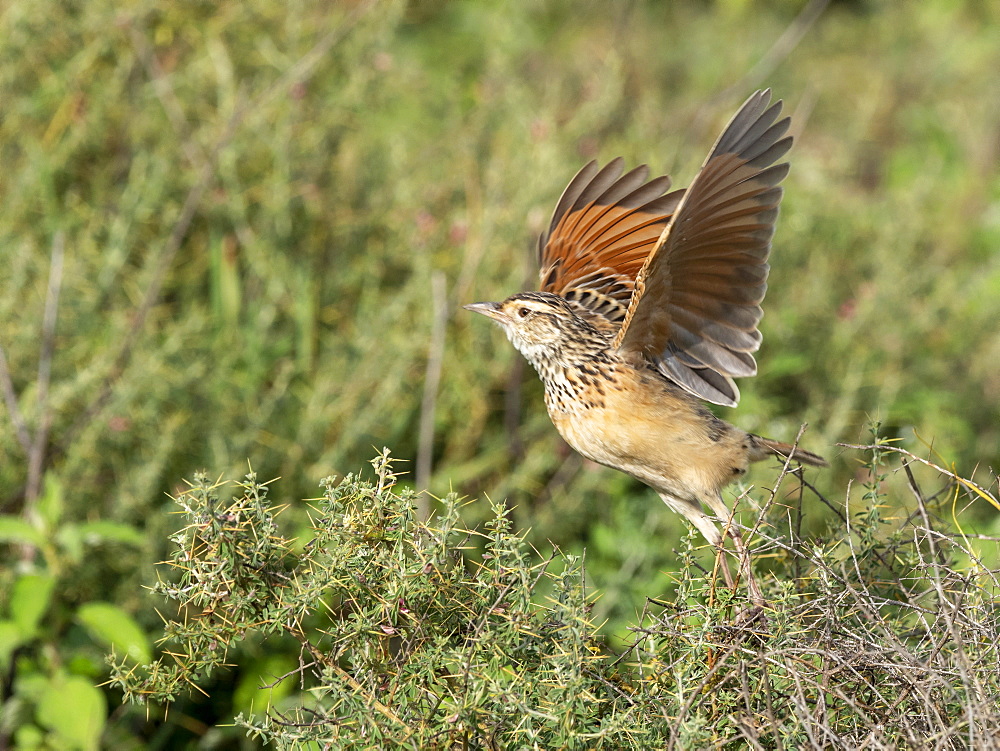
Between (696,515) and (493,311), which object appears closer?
(696,515)

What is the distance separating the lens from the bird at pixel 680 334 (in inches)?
110

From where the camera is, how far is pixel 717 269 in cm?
296

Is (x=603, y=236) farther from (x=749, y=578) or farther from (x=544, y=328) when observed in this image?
(x=749, y=578)

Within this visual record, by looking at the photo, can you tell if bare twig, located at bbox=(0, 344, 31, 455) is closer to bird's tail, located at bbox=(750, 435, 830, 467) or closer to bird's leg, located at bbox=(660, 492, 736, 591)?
bird's leg, located at bbox=(660, 492, 736, 591)

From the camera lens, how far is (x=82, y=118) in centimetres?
476

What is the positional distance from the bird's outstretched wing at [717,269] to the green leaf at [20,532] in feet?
5.95

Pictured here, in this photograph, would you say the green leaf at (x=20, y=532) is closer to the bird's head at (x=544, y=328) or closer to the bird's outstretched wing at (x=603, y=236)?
the bird's head at (x=544, y=328)

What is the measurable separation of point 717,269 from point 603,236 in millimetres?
718

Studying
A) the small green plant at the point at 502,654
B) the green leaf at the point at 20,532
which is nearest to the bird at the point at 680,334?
the small green plant at the point at 502,654

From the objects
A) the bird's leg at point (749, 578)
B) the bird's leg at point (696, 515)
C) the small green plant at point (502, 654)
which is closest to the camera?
the small green plant at point (502, 654)

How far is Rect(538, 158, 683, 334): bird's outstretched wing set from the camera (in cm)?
350

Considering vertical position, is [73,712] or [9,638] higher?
[9,638]

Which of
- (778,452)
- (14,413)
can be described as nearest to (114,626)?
(14,413)

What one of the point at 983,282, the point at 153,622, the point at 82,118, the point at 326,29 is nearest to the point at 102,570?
the point at 153,622
